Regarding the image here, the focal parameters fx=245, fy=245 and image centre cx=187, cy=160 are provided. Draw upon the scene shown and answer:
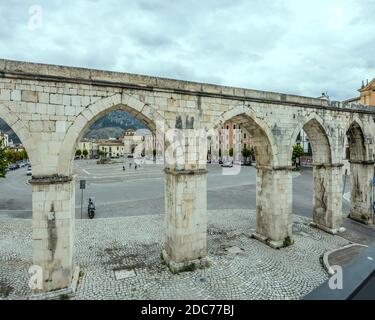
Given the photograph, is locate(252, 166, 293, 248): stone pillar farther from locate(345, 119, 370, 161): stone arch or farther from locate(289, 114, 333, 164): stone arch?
locate(345, 119, 370, 161): stone arch

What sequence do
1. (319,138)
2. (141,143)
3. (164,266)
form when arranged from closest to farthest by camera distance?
(164,266)
(319,138)
(141,143)

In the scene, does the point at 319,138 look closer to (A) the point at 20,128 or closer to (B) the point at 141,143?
(A) the point at 20,128

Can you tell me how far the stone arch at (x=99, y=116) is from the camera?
6047mm

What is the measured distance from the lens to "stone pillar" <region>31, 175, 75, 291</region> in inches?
231

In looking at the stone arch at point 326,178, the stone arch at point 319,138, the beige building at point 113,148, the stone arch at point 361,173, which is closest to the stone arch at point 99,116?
the stone arch at point 319,138

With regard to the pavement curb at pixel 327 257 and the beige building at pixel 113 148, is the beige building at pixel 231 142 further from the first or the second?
the beige building at pixel 113 148

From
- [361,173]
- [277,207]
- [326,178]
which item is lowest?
[277,207]

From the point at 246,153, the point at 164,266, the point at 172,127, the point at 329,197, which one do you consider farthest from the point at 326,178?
the point at 246,153

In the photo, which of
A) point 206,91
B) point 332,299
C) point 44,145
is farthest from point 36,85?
point 332,299

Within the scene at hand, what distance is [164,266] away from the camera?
23.8ft

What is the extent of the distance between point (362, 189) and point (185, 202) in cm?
958

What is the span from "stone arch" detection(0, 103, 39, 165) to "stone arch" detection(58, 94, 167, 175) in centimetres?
62

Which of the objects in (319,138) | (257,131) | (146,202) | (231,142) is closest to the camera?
(257,131)
